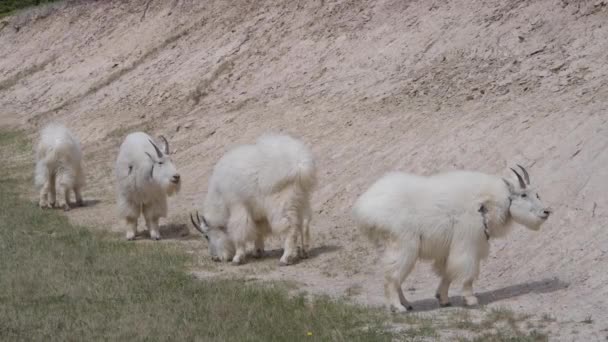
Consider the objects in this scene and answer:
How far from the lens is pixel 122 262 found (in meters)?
11.1

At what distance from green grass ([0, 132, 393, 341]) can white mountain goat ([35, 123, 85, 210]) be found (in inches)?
174

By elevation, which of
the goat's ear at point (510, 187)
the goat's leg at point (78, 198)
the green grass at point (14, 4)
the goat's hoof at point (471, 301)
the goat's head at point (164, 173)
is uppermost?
the green grass at point (14, 4)

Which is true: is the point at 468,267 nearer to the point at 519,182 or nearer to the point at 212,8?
the point at 519,182

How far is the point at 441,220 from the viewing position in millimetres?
8484

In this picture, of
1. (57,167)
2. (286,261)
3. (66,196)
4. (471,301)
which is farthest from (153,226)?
(471,301)

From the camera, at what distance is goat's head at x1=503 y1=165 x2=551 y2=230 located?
28.6ft

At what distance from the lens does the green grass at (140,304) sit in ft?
25.5

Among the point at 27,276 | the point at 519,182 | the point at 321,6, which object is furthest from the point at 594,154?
the point at 321,6

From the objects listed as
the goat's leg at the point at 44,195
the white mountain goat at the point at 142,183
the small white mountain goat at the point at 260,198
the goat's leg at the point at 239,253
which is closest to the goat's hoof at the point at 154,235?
the white mountain goat at the point at 142,183

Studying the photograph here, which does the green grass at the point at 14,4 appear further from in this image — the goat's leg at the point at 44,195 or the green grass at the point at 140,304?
the green grass at the point at 140,304

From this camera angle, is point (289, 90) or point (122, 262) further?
point (289, 90)

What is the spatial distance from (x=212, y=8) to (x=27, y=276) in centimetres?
1835

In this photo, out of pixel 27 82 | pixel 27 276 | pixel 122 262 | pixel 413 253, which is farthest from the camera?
pixel 27 82

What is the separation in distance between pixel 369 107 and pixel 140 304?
9.54 metres
